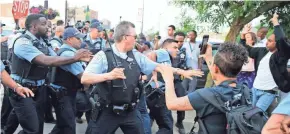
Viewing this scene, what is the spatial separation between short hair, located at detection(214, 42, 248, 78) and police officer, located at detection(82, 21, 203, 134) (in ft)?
3.52

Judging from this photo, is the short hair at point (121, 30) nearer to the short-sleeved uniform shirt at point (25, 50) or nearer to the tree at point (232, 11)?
the short-sleeved uniform shirt at point (25, 50)

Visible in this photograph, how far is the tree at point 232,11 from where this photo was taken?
924 centimetres

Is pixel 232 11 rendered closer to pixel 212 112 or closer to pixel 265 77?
pixel 265 77

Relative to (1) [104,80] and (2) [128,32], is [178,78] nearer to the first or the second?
(2) [128,32]

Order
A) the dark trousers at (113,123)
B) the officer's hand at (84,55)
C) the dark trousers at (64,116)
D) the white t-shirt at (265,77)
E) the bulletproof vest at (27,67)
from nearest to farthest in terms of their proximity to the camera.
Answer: the dark trousers at (113,123)
the officer's hand at (84,55)
the bulletproof vest at (27,67)
the dark trousers at (64,116)
the white t-shirt at (265,77)

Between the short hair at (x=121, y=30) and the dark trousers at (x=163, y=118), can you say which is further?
the dark trousers at (x=163, y=118)

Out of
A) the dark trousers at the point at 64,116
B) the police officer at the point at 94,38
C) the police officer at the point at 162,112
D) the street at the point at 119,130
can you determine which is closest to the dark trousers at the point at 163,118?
the police officer at the point at 162,112

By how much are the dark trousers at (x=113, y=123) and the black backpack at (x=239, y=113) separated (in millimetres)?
1306

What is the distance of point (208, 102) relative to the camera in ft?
9.08

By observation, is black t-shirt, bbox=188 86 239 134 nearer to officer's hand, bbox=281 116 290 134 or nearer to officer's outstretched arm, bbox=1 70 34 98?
officer's hand, bbox=281 116 290 134

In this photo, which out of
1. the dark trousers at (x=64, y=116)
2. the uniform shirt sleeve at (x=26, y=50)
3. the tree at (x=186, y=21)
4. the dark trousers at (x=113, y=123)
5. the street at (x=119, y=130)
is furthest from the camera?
the tree at (x=186, y=21)

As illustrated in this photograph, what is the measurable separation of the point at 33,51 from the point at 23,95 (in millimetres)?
563

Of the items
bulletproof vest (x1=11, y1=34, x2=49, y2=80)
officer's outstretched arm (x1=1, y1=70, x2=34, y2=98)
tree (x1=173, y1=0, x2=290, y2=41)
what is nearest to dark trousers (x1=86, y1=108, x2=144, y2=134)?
officer's outstretched arm (x1=1, y1=70, x2=34, y2=98)

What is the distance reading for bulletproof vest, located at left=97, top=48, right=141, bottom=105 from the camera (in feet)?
12.9
